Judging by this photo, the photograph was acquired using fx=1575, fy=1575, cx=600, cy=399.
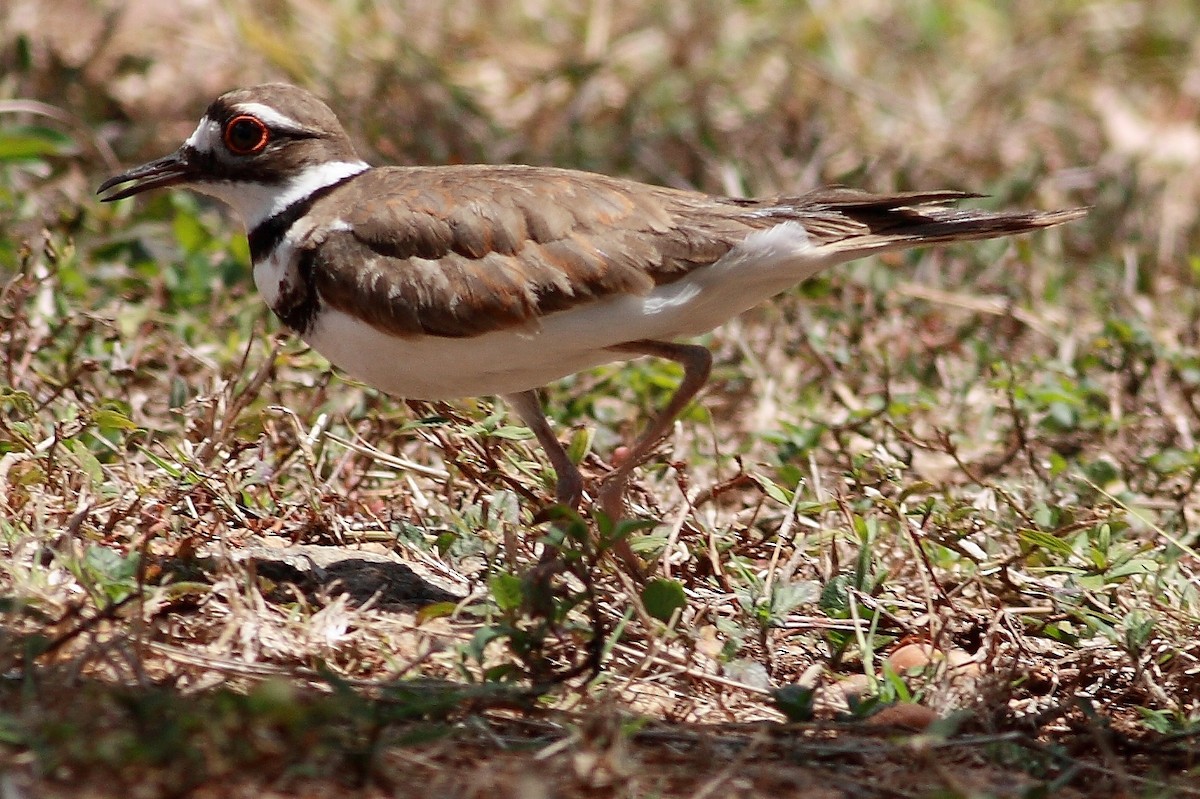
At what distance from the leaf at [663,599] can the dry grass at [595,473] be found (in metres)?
0.04

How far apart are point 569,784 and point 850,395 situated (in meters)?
2.78

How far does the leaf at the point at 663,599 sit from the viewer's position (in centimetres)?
350

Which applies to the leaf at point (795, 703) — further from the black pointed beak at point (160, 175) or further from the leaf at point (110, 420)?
the black pointed beak at point (160, 175)

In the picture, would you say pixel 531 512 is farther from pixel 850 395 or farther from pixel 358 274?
pixel 850 395

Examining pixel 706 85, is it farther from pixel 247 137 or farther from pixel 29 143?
pixel 247 137

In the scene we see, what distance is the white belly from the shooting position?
3.81 m

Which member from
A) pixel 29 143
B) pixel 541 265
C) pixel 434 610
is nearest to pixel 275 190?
pixel 541 265

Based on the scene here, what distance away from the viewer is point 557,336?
3.80 meters

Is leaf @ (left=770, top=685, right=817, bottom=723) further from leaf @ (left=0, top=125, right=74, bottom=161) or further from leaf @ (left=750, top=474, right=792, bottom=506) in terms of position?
leaf @ (left=0, top=125, right=74, bottom=161)

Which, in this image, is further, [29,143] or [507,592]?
[29,143]

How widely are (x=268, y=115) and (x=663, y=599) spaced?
1.78 metres

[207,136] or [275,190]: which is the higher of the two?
[207,136]

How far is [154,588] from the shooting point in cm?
341

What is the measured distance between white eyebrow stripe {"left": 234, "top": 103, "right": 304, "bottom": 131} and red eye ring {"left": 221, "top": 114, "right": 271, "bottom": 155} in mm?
17
